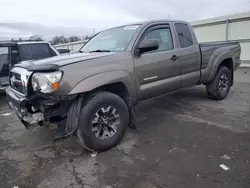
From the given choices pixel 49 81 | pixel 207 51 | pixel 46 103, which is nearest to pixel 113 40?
pixel 49 81

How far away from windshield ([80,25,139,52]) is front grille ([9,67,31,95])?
4.57 ft

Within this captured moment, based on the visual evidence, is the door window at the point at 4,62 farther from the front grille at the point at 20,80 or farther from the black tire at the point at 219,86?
the black tire at the point at 219,86

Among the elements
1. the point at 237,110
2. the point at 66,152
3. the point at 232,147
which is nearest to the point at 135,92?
the point at 66,152

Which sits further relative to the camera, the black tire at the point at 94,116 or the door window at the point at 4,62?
the door window at the point at 4,62

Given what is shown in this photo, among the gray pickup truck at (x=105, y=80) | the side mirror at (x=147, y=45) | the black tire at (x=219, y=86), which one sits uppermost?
the side mirror at (x=147, y=45)

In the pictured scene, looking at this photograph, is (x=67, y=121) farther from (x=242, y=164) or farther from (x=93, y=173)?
(x=242, y=164)

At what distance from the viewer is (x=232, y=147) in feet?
10.9

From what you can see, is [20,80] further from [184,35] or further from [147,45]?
[184,35]

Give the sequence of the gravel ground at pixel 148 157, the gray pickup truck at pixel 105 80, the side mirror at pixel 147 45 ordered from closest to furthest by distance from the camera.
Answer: the gravel ground at pixel 148 157, the gray pickup truck at pixel 105 80, the side mirror at pixel 147 45

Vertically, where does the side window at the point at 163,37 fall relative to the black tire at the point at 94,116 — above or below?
above

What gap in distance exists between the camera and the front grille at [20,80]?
3074 mm

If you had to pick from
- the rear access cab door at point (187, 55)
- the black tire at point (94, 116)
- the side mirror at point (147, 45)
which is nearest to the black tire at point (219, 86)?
the rear access cab door at point (187, 55)

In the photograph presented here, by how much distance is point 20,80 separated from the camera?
10.7 feet

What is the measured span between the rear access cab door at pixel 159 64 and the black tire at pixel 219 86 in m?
1.51
